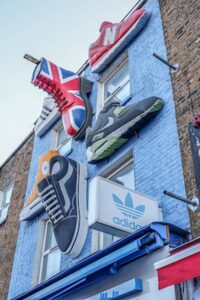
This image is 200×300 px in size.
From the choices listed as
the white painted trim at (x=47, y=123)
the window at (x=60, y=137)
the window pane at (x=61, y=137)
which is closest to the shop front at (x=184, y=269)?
the window at (x=60, y=137)

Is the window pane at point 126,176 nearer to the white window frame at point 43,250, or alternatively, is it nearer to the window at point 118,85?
the window at point 118,85

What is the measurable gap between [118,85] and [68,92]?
124 centimetres

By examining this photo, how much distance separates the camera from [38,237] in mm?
9266

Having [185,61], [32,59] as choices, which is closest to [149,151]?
[185,61]

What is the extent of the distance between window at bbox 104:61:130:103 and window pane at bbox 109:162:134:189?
65.5 inches

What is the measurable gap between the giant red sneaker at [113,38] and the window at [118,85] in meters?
0.33

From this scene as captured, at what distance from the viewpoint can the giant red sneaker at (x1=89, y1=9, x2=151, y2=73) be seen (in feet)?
28.1

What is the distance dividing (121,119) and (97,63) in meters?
2.71

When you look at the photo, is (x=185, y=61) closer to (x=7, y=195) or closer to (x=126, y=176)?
(x=126, y=176)

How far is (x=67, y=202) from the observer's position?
7559mm

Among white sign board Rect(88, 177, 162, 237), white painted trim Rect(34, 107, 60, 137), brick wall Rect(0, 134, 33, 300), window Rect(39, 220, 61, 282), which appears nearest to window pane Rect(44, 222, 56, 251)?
window Rect(39, 220, 61, 282)

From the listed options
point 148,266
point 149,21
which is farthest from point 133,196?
point 149,21

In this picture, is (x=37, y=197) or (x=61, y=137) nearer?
(x=37, y=197)

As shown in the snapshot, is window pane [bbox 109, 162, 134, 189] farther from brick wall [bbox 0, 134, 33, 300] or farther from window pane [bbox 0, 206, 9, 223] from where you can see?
window pane [bbox 0, 206, 9, 223]
